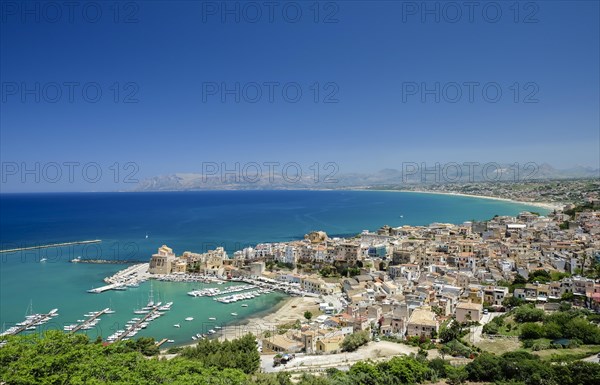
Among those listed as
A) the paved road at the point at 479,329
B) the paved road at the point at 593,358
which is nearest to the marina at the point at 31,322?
the paved road at the point at 479,329

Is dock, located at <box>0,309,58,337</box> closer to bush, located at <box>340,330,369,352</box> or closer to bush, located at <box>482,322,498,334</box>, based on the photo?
bush, located at <box>340,330,369,352</box>

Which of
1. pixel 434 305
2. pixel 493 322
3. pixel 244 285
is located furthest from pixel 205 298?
pixel 493 322

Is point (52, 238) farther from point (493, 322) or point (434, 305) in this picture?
point (493, 322)

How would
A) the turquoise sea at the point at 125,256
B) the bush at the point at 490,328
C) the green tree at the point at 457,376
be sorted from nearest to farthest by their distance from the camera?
the green tree at the point at 457,376
the bush at the point at 490,328
the turquoise sea at the point at 125,256

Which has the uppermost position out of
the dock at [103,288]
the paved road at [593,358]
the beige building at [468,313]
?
the paved road at [593,358]

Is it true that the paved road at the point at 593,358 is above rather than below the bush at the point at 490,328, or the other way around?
above

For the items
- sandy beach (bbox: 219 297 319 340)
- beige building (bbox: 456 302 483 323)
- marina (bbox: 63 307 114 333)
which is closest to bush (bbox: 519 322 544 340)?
beige building (bbox: 456 302 483 323)

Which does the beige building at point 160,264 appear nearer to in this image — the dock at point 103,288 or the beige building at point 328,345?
the dock at point 103,288

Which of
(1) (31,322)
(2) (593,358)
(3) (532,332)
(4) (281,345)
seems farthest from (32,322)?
(2) (593,358)
